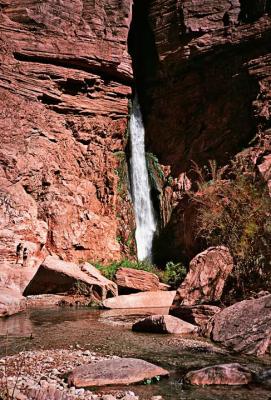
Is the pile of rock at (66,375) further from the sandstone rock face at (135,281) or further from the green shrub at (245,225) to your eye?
the sandstone rock face at (135,281)

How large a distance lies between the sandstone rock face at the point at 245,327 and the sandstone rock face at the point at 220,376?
160 cm

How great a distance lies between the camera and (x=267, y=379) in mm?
5910

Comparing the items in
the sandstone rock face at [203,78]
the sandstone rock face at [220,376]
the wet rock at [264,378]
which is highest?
the sandstone rock face at [203,78]

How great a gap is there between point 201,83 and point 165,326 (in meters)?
16.5

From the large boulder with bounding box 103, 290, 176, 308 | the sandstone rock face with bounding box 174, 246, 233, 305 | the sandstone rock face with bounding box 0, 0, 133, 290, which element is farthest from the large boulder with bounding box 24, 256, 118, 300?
the sandstone rock face with bounding box 0, 0, 133, 290

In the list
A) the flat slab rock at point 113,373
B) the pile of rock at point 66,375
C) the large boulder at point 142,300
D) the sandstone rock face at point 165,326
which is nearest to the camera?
the pile of rock at point 66,375

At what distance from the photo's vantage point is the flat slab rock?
5660mm

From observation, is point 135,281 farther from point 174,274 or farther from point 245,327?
point 245,327

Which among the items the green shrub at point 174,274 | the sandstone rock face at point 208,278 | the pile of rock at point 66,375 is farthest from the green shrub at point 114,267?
the pile of rock at point 66,375

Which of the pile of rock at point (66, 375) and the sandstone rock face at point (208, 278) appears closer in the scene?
Result: the pile of rock at point (66, 375)

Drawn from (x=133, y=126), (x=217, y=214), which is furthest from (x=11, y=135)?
(x=217, y=214)

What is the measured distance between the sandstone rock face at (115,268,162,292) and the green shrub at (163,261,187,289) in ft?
5.34

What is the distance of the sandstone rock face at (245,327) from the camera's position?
297 inches

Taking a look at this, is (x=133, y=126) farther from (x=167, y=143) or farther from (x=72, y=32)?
(x=72, y=32)
